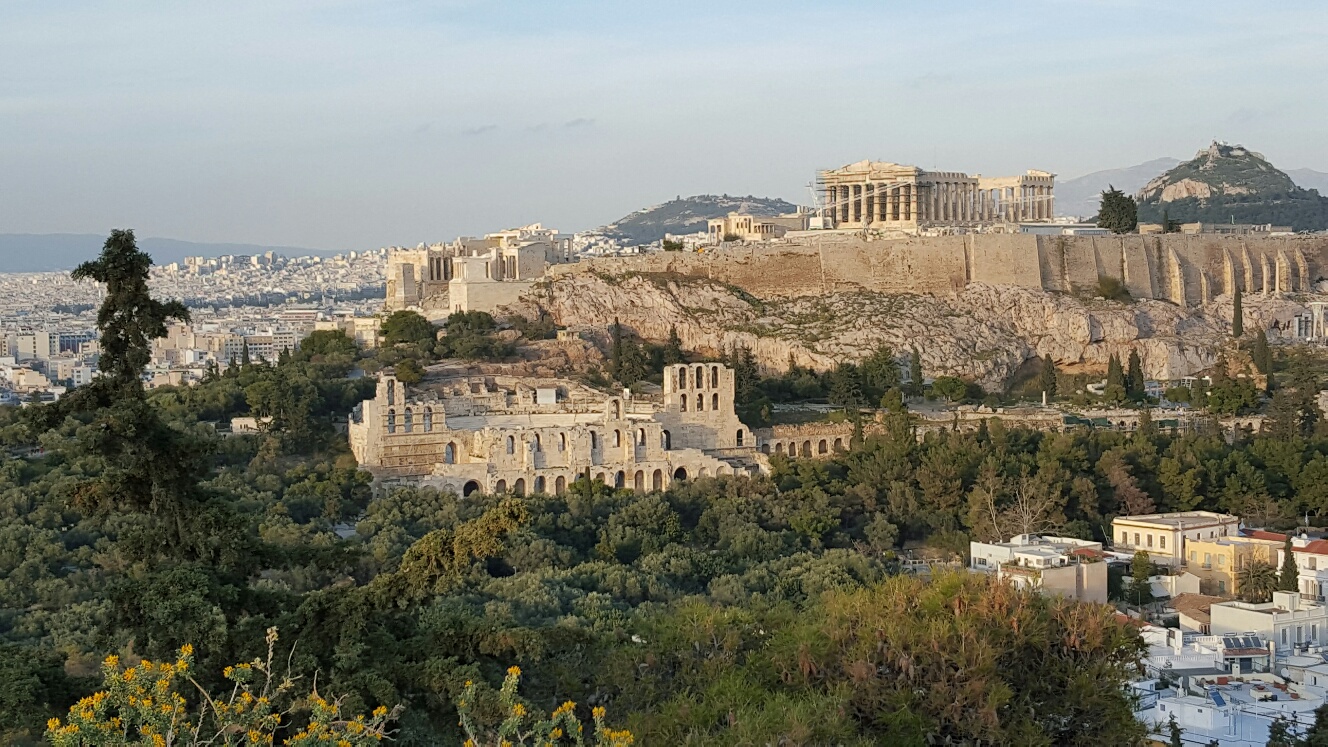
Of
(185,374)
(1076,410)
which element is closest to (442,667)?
(1076,410)

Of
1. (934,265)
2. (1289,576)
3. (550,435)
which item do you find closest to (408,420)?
(550,435)

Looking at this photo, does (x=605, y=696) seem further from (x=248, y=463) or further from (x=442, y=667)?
(x=248, y=463)

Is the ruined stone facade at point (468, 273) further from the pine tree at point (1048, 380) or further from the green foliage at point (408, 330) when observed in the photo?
the pine tree at point (1048, 380)

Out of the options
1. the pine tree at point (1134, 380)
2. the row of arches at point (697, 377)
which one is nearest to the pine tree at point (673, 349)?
the row of arches at point (697, 377)

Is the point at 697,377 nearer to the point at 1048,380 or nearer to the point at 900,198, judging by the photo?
the point at 1048,380

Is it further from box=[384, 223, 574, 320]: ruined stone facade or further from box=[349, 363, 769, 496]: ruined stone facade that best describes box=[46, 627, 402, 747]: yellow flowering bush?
box=[384, 223, 574, 320]: ruined stone facade
